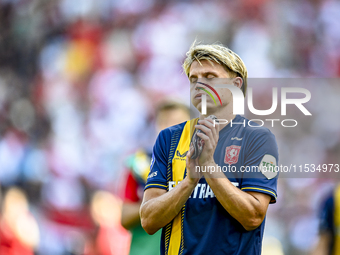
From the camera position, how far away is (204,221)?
157 centimetres

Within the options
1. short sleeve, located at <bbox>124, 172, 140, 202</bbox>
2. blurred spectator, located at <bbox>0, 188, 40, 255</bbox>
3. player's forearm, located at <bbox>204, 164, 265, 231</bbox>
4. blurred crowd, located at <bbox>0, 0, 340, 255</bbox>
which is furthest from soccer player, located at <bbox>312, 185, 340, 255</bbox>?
blurred spectator, located at <bbox>0, 188, 40, 255</bbox>

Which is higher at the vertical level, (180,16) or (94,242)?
(180,16)

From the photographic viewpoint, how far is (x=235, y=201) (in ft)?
4.85

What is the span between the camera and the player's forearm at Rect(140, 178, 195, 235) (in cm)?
152

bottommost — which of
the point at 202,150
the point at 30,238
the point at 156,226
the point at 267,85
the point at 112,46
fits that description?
the point at 156,226

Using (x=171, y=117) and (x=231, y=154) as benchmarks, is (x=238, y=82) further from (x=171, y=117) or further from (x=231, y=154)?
(x=171, y=117)

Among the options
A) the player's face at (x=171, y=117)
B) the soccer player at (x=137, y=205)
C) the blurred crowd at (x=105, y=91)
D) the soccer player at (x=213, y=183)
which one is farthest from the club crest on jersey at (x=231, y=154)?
the blurred crowd at (x=105, y=91)

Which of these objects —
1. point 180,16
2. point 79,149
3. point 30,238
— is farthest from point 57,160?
point 180,16

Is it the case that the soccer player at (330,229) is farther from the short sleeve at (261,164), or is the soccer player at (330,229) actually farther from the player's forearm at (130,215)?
the player's forearm at (130,215)

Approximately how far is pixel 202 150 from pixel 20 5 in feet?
27.6

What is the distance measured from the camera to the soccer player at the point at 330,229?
2.16m

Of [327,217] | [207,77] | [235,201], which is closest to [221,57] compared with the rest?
[207,77]

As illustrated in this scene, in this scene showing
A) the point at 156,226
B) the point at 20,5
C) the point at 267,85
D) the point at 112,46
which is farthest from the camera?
the point at 20,5

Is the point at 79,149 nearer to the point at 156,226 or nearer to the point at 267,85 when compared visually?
the point at 267,85
